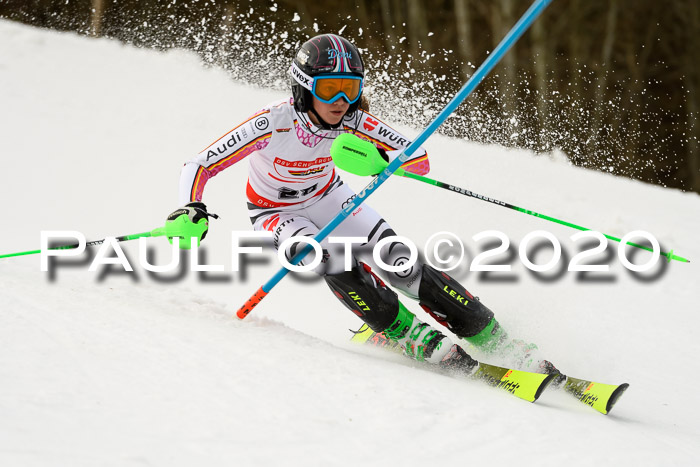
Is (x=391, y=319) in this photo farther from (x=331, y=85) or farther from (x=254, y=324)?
(x=331, y=85)

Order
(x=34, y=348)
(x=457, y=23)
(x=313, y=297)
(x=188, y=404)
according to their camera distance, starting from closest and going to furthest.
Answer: (x=188, y=404)
(x=34, y=348)
(x=313, y=297)
(x=457, y=23)

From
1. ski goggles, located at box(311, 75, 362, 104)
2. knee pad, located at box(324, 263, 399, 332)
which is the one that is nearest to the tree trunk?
ski goggles, located at box(311, 75, 362, 104)

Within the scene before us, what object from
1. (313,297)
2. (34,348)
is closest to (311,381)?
(34,348)

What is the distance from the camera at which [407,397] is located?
2.29 metres

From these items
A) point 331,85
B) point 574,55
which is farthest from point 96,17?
point 574,55

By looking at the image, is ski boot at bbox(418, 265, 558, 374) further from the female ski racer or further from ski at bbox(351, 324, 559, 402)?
→ ski at bbox(351, 324, 559, 402)

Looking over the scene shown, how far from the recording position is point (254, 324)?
9.91 ft

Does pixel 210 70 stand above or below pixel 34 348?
above

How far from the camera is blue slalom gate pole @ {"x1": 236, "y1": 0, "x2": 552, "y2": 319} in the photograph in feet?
8.21

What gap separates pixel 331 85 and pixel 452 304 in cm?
117

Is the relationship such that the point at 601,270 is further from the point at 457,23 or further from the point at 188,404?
the point at 457,23

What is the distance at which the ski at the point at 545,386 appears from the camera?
2.68 metres

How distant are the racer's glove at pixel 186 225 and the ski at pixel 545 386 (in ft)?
4.51

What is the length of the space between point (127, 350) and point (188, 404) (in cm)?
42
